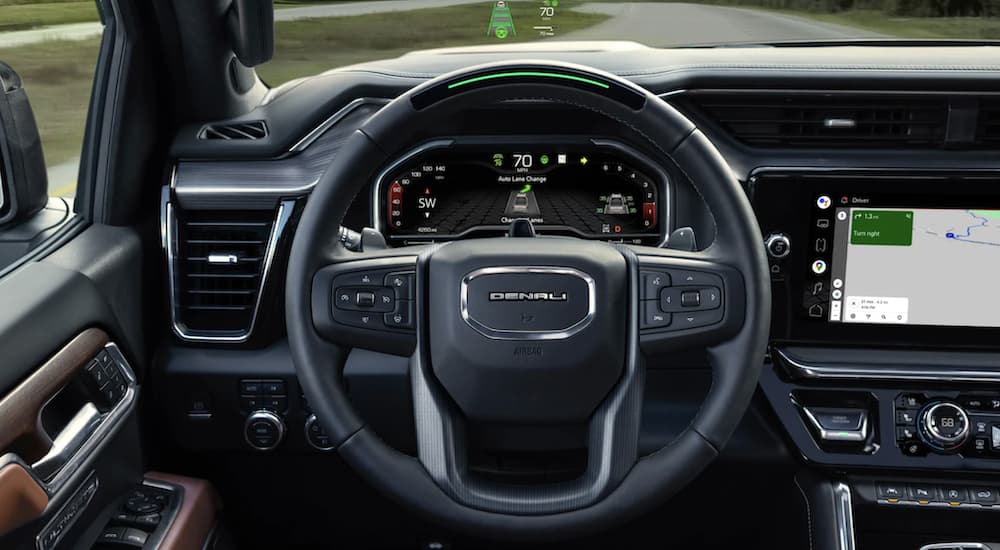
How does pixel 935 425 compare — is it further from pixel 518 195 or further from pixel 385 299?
pixel 385 299

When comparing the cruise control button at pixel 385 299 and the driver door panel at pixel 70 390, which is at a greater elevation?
the cruise control button at pixel 385 299

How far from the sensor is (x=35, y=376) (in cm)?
167

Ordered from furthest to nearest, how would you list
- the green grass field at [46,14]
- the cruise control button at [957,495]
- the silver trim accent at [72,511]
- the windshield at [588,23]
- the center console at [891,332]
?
the windshield at [588,23]
the cruise control button at [957,495]
the center console at [891,332]
the green grass field at [46,14]
the silver trim accent at [72,511]

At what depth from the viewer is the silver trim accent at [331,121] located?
2188 millimetres

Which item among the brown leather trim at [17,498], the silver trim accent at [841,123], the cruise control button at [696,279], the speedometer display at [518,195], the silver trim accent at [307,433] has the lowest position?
the silver trim accent at [307,433]

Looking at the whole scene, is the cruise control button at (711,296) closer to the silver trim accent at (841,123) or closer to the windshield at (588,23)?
the silver trim accent at (841,123)

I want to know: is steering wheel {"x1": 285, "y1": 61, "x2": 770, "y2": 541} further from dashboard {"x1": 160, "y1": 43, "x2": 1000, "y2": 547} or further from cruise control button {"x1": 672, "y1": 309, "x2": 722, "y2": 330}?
dashboard {"x1": 160, "y1": 43, "x2": 1000, "y2": 547}

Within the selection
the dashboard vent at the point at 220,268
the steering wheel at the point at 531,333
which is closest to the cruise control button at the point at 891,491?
the steering wheel at the point at 531,333

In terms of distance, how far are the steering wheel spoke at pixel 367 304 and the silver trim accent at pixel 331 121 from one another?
0.70 meters

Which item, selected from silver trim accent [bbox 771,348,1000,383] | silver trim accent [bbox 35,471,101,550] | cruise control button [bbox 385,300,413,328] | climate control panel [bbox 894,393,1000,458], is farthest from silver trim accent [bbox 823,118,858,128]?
silver trim accent [bbox 35,471,101,550]

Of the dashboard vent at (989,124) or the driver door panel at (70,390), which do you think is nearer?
the driver door panel at (70,390)

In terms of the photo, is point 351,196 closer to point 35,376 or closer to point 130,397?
point 35,376

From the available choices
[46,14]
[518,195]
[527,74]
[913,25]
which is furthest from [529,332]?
[913,25]

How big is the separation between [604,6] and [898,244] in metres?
0.90
